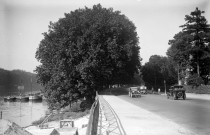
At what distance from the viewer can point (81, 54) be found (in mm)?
41219

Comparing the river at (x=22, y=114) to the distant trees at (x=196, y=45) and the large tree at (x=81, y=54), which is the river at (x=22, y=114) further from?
the distant trees at (x=196, y=45)

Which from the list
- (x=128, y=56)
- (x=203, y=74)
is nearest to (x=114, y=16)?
(x=128, y=56)

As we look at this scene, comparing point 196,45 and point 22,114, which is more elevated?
point 196,45

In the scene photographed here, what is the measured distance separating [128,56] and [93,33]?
8.36 m

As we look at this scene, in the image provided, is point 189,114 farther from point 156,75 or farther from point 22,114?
point 156,75

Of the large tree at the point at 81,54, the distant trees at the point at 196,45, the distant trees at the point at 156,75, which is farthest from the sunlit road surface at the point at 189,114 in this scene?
the distant trees at the point at 156,75

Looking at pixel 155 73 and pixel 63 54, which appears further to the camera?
pixel 155 73

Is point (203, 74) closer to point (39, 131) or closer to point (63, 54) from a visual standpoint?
point (63, 54)

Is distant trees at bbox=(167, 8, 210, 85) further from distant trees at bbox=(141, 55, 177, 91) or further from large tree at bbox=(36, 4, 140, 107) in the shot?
distant trees at bbox=(141, 55, 177, 91)

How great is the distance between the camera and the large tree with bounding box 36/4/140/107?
133 ft

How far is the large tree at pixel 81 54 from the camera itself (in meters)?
40.4

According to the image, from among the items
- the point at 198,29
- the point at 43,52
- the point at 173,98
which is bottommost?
the point at 173,98

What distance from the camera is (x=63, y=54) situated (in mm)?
41406

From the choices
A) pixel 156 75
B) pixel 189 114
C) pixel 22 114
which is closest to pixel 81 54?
pixel 189 114
